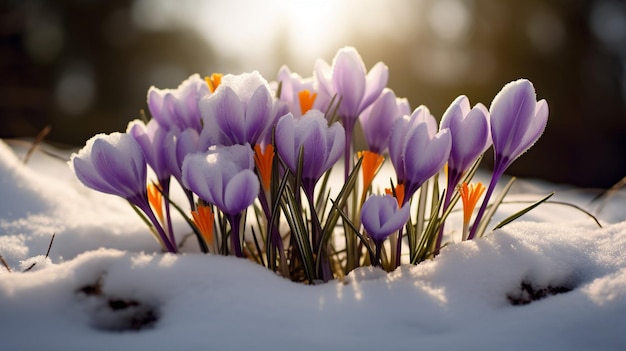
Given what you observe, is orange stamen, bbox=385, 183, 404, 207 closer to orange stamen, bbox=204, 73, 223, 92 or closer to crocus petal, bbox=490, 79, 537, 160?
crocus petal, bbox=490, 79, 537, 160

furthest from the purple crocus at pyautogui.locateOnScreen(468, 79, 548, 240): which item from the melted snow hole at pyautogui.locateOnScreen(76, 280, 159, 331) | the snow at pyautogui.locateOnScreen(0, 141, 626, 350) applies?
the melted snow hole at pyautogui.locateOnScreen(76, 280, 159, 331)

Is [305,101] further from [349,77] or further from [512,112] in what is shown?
[512,112]

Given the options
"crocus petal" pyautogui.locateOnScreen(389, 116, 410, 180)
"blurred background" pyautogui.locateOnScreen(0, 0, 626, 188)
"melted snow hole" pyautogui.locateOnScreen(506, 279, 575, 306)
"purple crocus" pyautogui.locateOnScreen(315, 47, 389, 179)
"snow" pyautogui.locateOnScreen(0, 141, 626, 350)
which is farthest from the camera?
"blurred background" pyautogui.locateOnScreen(0, 0, 626, 188)

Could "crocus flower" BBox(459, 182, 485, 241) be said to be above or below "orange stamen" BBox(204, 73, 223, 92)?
below

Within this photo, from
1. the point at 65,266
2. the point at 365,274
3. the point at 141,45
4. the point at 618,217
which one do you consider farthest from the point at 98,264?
the point at 141,45

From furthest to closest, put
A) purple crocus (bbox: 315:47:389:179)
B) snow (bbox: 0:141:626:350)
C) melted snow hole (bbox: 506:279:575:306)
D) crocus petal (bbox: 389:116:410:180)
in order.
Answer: purple crocus (bbox: 315:47:389:179) < crocus petal (bbox: 389:116:410:180) < melted snow hole (bbox: 506:279:575:306) < snow (bbox: 0:141:626:350)

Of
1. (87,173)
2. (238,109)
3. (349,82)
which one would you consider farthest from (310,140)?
(87,173)
